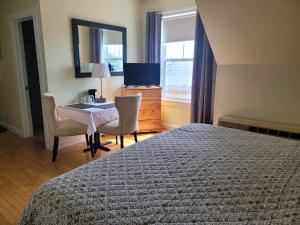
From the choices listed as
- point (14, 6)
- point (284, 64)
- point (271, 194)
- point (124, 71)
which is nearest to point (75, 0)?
point (14, 6)

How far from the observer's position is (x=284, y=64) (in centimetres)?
264

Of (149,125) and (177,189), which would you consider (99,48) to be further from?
(177,189)

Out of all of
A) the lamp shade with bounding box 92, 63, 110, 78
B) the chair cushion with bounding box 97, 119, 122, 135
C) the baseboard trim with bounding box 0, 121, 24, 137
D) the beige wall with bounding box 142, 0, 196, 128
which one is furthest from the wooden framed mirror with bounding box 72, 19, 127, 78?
the baseboard trim with bounding box 0, 121, 24, 137

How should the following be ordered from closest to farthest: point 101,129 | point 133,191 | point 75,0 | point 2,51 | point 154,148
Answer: point 133,191 < point 154,148 < point 101,129 < point 75,0 < point 2,51

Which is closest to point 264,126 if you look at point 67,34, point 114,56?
point 114,56

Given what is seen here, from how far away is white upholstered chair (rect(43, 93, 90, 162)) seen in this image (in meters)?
3.02

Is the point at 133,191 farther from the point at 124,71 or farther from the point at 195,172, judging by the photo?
the point at 124,71

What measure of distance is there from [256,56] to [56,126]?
9.20 ft

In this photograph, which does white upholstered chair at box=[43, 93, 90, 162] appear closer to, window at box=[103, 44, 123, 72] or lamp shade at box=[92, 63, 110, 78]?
lamp shade at box=[92, 63, 110, 78]

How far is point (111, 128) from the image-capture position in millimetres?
3234

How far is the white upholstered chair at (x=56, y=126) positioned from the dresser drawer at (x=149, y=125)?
4.57ft

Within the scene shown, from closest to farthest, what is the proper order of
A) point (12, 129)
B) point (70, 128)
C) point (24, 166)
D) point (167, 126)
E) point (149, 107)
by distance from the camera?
point (24, 166), point (70, 128), point (149, 107), point (12, 129), point (167, 126)

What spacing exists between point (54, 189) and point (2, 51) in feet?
13.4

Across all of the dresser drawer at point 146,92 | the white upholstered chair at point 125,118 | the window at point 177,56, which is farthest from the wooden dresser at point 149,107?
the white upholstered chair at point 125,118
